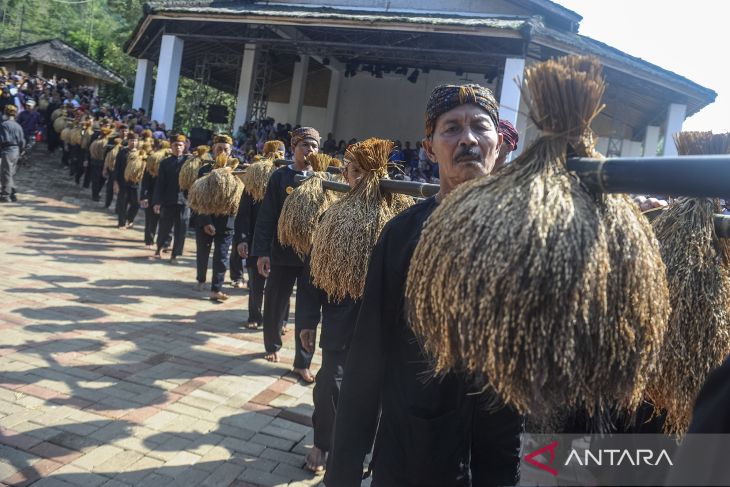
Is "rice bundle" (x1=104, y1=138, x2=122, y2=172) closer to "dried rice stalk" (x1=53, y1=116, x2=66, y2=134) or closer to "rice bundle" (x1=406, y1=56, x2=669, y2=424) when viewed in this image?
"dried rice stalk" (x1=53, y1=116, x2=66, y2=134)

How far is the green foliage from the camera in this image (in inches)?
1779

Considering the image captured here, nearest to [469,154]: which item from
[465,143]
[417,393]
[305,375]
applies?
[465,143]

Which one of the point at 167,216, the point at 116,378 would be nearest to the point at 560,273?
the point at 116,378

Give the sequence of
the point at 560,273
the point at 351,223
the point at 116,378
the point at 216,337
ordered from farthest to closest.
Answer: the point at 216,337 → the point at 116,378 → the point at 351,223 → the point at 560,273

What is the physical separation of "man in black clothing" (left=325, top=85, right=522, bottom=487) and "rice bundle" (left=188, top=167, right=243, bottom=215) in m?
6.65

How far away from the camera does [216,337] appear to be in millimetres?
6715

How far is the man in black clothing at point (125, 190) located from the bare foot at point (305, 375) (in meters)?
9.86

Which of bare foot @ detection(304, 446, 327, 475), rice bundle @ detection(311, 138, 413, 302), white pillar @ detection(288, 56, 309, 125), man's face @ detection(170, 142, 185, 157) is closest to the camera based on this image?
rice bundle @ detection(311, 138, 413, 302)

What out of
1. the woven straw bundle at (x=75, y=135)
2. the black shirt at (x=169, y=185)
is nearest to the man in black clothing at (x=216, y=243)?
the black shirt at (x=169, y=185)

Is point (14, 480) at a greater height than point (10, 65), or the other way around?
point (10, 65)

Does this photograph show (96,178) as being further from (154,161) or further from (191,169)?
(191,169)

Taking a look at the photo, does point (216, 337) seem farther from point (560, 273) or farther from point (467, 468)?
point (560, 273)

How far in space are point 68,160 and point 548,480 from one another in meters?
24.4

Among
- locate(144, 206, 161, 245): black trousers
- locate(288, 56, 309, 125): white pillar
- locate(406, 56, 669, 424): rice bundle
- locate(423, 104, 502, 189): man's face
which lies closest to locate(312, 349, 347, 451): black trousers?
locate(423, 104, 502, 189): man's face
